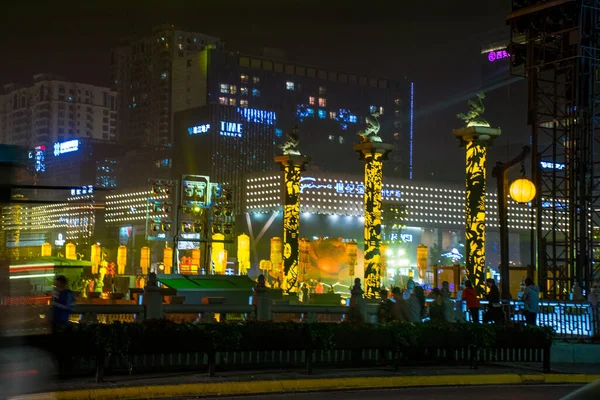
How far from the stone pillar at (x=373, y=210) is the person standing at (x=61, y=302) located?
90.0 ft

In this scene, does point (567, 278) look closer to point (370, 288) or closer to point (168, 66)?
point (370, 288)

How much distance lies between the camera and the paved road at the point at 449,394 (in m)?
15.2

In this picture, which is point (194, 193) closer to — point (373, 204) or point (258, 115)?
point (373, 204)

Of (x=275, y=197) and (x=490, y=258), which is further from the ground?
(x=275, y=197)

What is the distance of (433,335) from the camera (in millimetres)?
18828

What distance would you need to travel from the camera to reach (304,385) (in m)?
16.3

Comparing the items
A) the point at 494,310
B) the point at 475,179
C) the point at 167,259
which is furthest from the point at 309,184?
the point at 494,310

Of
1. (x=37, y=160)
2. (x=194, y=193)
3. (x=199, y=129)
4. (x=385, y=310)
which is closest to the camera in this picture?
(x=385, y=310)

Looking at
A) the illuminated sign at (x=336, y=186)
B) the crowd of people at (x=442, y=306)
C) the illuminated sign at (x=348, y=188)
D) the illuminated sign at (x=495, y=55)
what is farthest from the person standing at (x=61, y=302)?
the illuminated sign at (x=348, y=188)

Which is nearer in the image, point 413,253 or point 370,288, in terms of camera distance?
point 370,288

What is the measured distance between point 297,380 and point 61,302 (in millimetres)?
4527

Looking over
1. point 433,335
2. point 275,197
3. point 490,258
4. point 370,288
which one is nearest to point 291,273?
point 370,288

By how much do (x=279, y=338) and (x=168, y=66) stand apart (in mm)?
172760

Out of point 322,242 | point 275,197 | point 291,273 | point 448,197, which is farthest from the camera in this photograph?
point 448,197
